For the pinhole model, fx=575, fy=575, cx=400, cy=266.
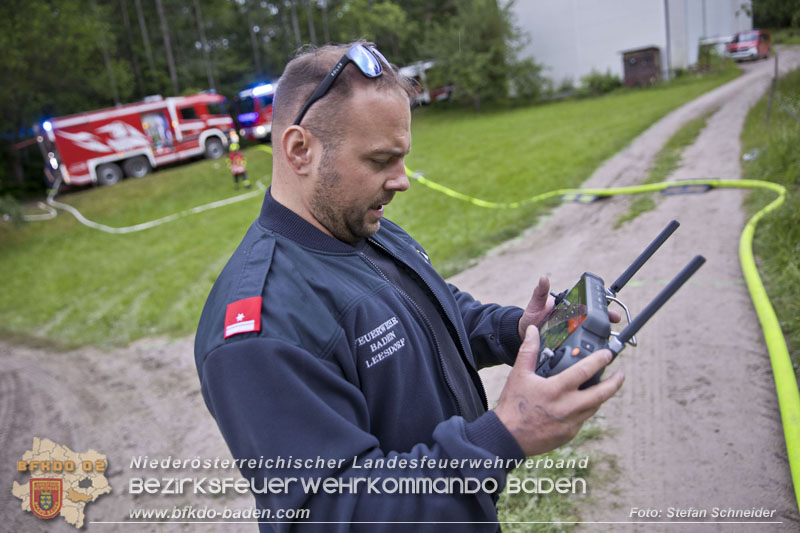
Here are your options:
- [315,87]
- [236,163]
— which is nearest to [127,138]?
[236,163]

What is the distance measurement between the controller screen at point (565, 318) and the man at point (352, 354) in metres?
0.13

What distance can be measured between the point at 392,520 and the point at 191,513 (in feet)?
10.6

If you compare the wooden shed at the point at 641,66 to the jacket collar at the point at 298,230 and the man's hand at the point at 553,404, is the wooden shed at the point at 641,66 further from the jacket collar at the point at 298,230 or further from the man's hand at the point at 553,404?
the man's hand at the point at 553,404

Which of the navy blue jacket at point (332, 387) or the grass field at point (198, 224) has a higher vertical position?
the navy blue jacket at point (332, 387)

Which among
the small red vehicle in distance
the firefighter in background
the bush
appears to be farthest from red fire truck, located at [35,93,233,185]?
the small red vehicle in distance

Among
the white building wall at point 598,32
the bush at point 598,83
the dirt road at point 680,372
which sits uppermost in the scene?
Answer: the white building wall at point 598,32

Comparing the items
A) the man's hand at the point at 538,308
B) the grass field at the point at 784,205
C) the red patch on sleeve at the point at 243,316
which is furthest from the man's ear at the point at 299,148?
the grass field at the point at 784,205

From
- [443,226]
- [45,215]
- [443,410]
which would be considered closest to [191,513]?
[443,410]

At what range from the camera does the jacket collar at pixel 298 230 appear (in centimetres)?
152

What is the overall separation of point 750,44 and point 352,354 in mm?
14382

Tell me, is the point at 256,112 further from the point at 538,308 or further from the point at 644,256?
the point at 644,256

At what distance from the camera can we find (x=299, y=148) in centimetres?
152

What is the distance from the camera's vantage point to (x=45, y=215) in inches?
746

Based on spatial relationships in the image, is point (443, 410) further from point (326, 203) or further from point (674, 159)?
Answer: point (674, 159)
